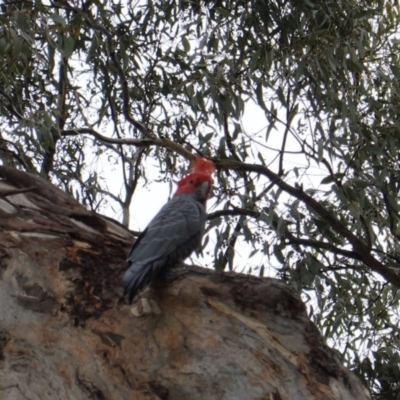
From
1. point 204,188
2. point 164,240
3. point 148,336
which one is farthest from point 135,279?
point 204,188

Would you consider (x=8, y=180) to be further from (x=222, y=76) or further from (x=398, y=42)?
(x=398, y=42)

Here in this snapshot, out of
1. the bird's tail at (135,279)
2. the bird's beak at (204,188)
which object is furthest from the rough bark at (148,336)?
the bird's beak at (204,188)

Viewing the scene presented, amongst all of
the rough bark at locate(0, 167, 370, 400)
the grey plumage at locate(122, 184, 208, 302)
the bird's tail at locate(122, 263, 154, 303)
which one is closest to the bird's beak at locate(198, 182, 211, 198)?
the grey plumage at locate(122, 184, 208, 302)

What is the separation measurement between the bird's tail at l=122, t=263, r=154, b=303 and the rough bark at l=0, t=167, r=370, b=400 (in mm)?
71

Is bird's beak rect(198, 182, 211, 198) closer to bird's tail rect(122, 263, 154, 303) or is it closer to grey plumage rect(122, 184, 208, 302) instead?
grey plumage rect(122, 184, 208, 302)

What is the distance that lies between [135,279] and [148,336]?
160 mm

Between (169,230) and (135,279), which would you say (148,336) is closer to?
(135,279)

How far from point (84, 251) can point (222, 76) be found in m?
1.40

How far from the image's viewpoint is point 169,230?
8.90 feet

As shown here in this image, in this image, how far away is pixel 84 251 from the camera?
2.55m

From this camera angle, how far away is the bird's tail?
2281mm

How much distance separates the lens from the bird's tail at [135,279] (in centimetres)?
228

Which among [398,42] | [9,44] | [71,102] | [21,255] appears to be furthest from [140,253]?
[71,102]

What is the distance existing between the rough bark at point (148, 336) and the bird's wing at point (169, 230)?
87mm
